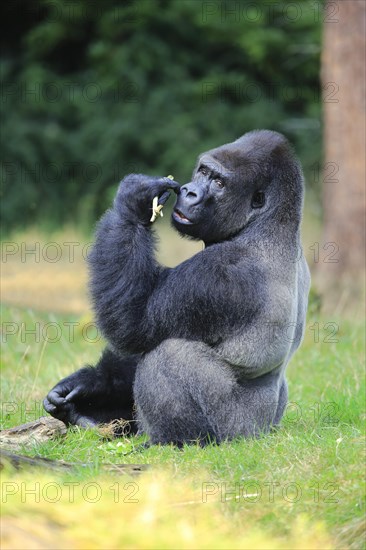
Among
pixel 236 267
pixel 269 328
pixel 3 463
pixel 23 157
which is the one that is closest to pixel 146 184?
pixel 236 267

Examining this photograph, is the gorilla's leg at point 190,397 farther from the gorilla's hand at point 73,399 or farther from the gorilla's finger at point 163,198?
the gorilla's finger at point 163,198

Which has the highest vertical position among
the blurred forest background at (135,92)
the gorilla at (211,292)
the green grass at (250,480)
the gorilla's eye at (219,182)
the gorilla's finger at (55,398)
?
the blurred forest background at (135,92)

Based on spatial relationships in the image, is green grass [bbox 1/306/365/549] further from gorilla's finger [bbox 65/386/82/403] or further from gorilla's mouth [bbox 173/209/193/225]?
gorilla's mouth [bbox 173/209/193/225]

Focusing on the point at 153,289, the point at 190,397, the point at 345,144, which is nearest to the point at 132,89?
the point at 345,144

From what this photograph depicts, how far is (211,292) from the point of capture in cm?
415

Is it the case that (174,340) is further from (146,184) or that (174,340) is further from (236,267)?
(146,184)

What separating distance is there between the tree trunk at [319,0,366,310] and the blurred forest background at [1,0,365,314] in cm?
330

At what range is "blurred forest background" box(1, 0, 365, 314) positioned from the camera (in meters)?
13.0

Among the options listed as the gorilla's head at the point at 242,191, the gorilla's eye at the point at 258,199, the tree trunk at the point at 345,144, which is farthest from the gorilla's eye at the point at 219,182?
the tree trunk at the point at 345,144

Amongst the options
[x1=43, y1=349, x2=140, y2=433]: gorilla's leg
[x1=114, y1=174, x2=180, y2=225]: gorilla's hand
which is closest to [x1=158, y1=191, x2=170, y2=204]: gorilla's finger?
[x1=114, y1=174, x2=180, y2=225]: gorilla's hand

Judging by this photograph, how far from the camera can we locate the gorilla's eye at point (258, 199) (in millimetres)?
4379

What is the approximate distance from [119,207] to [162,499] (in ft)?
5.13

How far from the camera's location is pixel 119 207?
4.29 m

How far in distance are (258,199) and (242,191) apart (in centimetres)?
10
